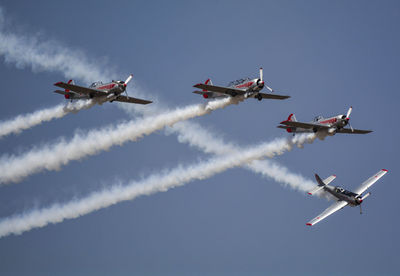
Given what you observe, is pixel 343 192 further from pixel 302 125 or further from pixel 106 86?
pixel 106 86

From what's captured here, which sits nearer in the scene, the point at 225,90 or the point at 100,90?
the point at 100,90

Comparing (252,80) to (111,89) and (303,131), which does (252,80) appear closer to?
(303,131)

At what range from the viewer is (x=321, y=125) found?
3199 inches

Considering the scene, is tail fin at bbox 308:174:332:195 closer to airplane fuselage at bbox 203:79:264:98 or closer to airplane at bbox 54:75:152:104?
airplane fuselage at bbox 203:79:264:98

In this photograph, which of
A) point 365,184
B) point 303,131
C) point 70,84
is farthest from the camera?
point 365,184

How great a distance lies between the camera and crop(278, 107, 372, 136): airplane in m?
79.8

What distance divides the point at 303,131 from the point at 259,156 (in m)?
6.67

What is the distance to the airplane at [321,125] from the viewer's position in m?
79.8

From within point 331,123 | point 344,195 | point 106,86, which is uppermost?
point 106,86

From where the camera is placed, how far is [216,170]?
287 feet

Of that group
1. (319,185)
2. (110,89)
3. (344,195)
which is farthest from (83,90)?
(344,195)

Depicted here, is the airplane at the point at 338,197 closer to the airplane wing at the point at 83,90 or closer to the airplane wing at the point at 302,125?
the airplane wing at the point at 302,125

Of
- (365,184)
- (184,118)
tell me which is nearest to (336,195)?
(365,184)

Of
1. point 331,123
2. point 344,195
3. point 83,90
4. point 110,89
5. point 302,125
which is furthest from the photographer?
point 344,195
